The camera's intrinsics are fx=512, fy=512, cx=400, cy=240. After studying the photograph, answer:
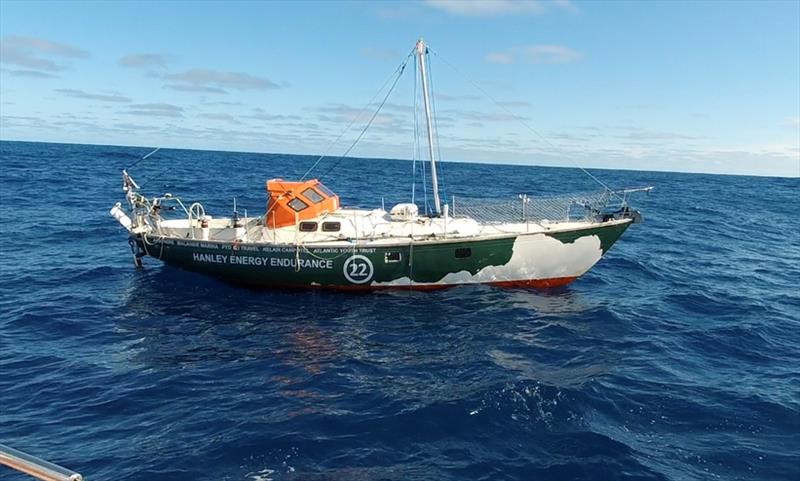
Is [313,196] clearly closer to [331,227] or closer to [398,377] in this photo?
[331,227]

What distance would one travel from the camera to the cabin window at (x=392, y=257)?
17484 mm

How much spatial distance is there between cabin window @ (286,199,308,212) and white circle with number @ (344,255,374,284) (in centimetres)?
281

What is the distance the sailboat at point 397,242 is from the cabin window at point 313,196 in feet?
0.12

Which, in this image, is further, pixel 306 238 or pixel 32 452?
pixel 306 238

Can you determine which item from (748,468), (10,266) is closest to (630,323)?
(748,468)

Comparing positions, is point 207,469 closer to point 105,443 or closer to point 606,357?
point 105,443

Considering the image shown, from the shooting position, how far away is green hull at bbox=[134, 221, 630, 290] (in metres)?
17.5

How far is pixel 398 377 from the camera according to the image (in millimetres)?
12133

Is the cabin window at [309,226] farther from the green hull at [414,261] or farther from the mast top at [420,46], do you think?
the mast top at [420,46]

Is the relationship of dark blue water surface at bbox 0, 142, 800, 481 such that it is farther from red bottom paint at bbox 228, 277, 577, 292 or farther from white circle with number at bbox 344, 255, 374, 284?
white circle with number at bbox 344, 255, 374, 284

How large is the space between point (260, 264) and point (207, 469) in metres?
10.2

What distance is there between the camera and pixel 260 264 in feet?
59.5

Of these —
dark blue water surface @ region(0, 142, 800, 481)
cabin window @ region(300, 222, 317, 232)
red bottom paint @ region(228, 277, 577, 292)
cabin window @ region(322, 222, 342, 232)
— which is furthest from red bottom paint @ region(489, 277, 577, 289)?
cabin window @ region(300, 222, 317, 232)

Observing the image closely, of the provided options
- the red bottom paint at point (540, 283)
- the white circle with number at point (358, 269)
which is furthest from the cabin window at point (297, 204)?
the red bottom paint at point (540, 283)
